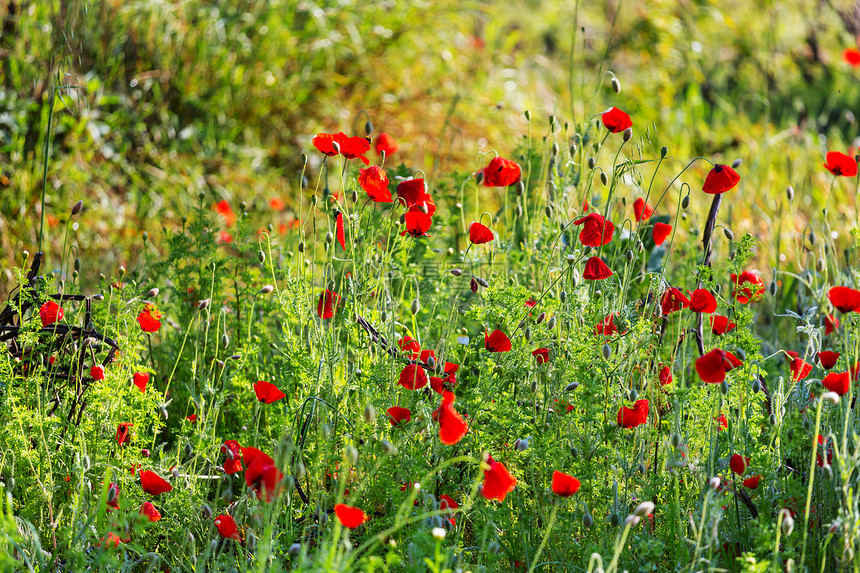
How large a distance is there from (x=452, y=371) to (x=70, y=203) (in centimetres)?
→ 237

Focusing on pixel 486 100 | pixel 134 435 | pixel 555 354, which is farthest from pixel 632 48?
pixel 134 435

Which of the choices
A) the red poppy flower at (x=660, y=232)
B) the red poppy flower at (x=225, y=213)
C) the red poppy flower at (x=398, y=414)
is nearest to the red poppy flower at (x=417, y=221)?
the red poppy flower at (x=398, y=414)

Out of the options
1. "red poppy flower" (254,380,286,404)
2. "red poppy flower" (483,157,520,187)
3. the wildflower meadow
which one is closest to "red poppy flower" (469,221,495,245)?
the wildflower meadow

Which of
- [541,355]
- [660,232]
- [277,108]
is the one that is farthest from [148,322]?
[277,108]

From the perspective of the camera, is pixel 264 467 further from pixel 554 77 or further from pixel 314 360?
pixel 554 77

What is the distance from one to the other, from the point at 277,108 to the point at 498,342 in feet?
10.1

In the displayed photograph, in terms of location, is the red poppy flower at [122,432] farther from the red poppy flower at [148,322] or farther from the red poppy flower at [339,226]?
the red poppy flower at [339,226]

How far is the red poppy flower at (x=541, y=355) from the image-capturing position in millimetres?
1550

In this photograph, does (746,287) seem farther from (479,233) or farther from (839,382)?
(479,233)

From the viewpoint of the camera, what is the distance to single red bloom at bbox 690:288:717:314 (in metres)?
1.56

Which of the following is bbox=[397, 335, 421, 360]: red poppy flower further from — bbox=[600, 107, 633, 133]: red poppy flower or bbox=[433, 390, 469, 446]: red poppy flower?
bbox=[600, 107, 633, 133]: red poppy flower

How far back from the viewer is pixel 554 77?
6031 millimetres

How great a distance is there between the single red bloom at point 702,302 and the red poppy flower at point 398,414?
582 mm

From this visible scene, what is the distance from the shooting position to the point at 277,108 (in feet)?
14.1
